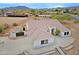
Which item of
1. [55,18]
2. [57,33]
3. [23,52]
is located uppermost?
[55,18]

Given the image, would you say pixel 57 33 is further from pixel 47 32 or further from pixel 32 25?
pixel 32 25

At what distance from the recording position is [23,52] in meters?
1.15

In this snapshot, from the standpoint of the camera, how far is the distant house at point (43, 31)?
1145 mm

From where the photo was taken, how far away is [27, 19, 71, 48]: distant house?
114 cm

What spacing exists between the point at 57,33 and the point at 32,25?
0.21 m

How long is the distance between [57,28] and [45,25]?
0.33ft

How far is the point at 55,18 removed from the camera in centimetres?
118

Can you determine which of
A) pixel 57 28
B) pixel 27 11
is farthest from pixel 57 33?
pixel 27 11

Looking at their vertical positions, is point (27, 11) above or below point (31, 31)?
above

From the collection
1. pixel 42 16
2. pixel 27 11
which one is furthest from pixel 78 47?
pixel 27 11

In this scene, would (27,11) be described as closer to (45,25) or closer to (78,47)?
(45,25)

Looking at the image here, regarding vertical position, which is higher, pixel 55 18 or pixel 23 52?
pixel 55 18

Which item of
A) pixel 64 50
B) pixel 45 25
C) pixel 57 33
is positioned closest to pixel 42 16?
pixel 45 25

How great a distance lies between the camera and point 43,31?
117 centimetres
